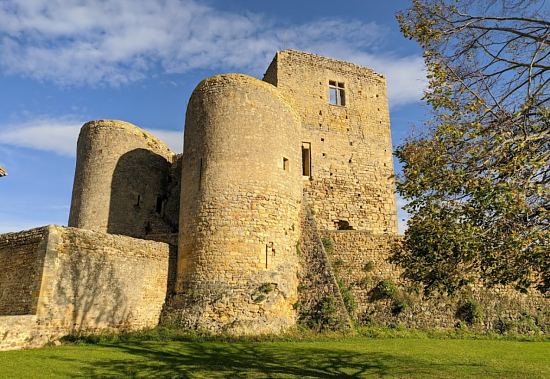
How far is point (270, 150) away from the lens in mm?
15445

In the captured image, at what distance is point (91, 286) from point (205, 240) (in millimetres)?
3557

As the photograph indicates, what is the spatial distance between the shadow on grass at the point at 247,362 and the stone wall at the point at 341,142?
9.30 meters

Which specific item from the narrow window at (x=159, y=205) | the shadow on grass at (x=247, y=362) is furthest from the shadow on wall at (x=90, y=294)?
the narrow window at (x=159, y=205)

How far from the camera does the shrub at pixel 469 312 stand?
16.5 meters

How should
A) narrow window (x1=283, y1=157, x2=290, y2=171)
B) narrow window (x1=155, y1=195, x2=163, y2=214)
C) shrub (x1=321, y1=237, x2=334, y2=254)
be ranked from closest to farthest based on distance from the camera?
narrow window (x1=283, y1=157, x2=290, y2=171), shrub (x1=321, y1=237, x2=334, y2=254), narrow window (x1=155, y1=195, x2=163, y2=214)

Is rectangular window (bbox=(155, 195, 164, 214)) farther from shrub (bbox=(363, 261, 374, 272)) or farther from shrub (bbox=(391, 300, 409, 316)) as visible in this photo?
shrub (bbox=(391, 300, 409, 316))

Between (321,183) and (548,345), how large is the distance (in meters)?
10.5

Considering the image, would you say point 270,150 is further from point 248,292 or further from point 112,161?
point 112,161

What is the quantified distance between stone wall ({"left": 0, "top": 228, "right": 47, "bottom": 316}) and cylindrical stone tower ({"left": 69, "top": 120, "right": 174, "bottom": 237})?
591cm

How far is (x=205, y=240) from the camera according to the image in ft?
46.9

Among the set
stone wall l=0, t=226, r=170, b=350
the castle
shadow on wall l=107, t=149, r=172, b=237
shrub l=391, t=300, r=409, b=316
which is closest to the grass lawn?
stone wall l=0, t=226, r=170, b=350

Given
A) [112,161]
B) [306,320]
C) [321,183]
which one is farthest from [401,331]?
[112,161]

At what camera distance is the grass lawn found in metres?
8.59

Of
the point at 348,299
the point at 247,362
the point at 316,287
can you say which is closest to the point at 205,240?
the point at 316,287
